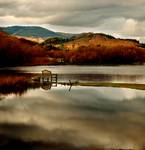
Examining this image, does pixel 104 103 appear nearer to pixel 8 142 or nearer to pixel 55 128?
pixel 55 128

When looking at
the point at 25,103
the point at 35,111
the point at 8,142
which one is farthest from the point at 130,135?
the point at 25,103

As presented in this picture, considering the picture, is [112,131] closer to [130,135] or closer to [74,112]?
[130,135]

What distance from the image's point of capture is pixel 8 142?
2541 centimetres

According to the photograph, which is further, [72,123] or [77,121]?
[77,121]

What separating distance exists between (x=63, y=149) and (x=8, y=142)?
171 inches

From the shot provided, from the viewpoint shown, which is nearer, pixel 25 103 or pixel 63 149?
pixel 63 149

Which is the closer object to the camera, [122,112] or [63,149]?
[63,149]

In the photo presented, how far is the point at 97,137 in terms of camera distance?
27.2 m

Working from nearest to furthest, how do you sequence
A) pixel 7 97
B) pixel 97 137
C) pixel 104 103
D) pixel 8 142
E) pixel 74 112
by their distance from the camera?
pixel 8 142, pixel 97 137, pixel 74 112, pixel 104 103, pixel 7 97

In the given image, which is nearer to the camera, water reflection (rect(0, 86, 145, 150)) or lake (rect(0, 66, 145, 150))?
lake (rect(0, 66, 145, 150))

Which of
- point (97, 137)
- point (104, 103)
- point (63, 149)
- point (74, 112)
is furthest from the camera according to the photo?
point (104, 103)

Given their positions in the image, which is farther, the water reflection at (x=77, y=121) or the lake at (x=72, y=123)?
the water reflection at (x=77, y=121)

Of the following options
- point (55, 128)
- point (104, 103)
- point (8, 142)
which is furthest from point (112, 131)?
point (104, 103)

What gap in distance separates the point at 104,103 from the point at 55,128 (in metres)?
15.9
